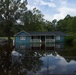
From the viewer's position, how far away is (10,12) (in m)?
52.3

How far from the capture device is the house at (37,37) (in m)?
46.2

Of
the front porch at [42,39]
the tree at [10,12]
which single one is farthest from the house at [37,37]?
the tree at [10,12]

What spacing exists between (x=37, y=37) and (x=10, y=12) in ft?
36.0

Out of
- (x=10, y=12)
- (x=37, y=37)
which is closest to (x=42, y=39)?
(x=37, y=37)

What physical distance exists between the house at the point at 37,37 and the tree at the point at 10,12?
645cm

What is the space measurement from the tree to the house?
645 centimetres

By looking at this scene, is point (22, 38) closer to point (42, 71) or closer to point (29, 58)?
point (29, 58)

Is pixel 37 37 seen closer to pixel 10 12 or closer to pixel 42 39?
pixel 42 39

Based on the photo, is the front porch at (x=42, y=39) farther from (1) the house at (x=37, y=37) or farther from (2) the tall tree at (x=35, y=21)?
(2) the tall tree at (x=35, y=21)

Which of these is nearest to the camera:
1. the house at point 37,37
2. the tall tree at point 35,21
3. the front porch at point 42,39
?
the front porch at point 42,39

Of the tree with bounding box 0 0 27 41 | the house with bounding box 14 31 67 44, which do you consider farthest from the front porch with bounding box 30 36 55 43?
the tree with bounding box 0 0 27 41

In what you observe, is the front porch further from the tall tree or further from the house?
the tall tree

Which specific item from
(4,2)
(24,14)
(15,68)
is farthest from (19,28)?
(15,68)

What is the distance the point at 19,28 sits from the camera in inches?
2178
